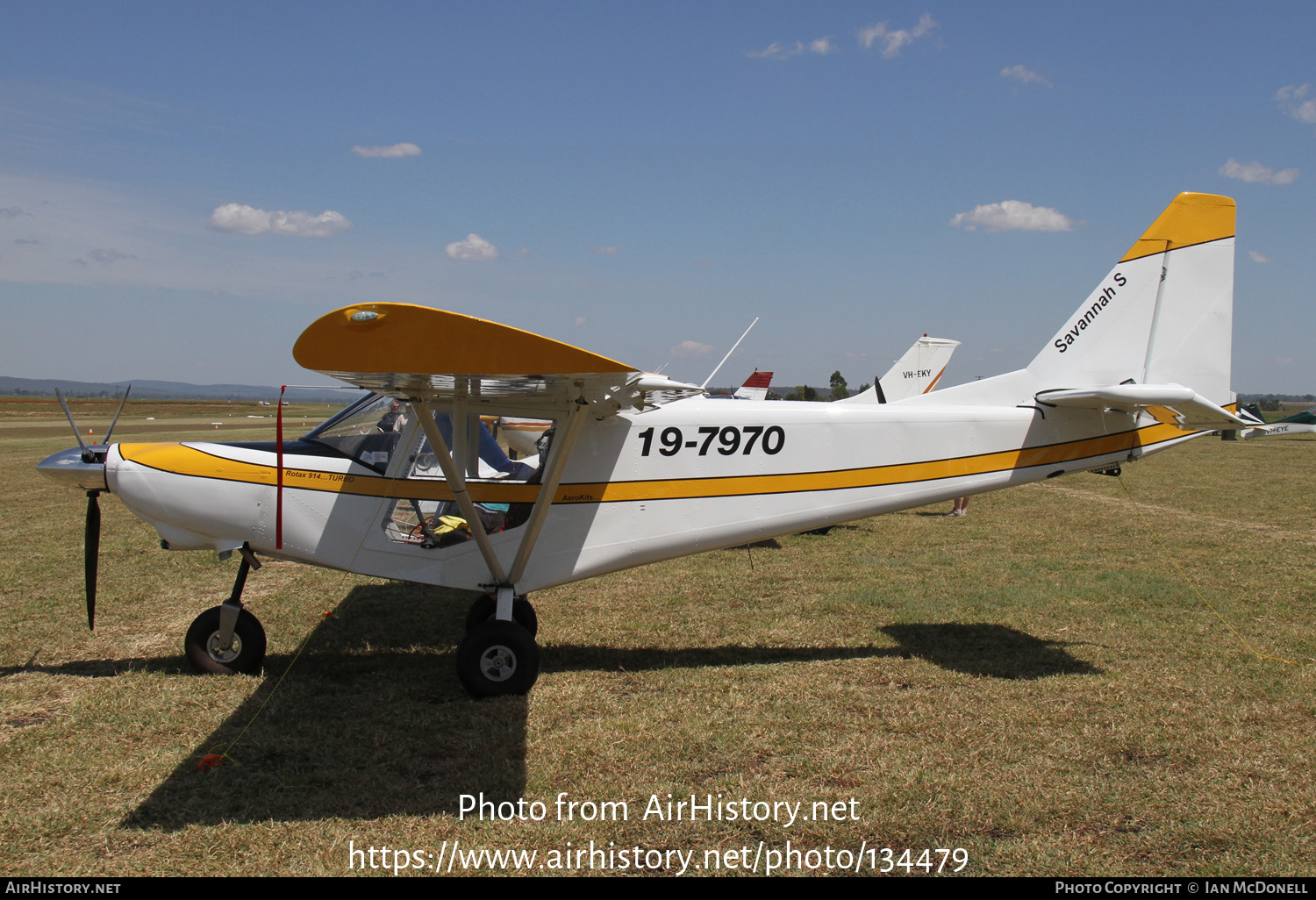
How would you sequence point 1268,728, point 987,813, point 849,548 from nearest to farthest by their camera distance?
point 987,813
point 1268,728
point 849,548

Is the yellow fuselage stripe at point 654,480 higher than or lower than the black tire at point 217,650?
higher

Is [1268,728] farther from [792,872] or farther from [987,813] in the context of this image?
[792,872]

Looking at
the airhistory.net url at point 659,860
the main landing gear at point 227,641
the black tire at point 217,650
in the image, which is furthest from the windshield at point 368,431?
the airhistory.net url at point 659,860

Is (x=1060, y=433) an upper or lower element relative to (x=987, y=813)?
upper

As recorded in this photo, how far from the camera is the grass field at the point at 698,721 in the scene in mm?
3412

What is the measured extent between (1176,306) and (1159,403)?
106cm

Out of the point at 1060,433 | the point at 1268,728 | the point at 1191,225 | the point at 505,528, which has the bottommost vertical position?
the point at 1268,728

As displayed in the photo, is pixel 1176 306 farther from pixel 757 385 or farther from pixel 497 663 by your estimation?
pixel 757 385

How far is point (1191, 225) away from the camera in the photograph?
5703 millimetres

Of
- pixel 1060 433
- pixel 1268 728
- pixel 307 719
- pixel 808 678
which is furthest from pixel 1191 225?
pixel 307 719

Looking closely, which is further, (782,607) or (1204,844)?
(782,607)

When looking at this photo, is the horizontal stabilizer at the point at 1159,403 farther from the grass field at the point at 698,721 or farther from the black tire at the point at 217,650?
the black tire at the point at 217,650

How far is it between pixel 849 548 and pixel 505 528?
617cm

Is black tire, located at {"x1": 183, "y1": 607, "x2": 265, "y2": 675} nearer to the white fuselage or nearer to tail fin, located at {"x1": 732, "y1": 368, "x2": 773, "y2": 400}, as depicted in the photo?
the white fuselage
